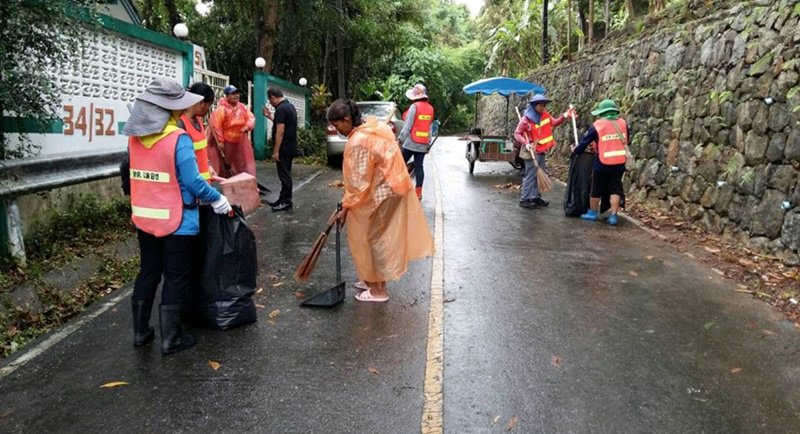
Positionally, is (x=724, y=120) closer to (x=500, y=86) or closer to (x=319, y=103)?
(x=500, y=86)

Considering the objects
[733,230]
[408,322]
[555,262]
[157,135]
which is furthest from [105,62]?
[733,230]

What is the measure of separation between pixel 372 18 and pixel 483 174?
10.6 m

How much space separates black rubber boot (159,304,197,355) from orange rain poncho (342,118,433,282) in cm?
143

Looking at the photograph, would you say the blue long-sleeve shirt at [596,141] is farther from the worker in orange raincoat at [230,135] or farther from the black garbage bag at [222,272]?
the black garbage bag at [222,272]

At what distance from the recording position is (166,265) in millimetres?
3775

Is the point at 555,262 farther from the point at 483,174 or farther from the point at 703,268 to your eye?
the point at 483,174

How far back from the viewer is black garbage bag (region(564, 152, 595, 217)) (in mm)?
8602

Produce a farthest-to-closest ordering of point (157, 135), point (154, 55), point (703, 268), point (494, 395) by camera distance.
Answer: point (154, 55) → point (703, 268) → point (157, 135) → point (494, 395)

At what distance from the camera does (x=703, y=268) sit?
617 centimetres

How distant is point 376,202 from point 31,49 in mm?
3303

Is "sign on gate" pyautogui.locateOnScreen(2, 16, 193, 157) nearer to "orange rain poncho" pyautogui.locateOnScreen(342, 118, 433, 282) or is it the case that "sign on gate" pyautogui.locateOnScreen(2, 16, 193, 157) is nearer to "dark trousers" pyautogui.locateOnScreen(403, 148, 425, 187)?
"orange rain poncho" pyautogui.locateOnScreen(342, 118, 433, 282)

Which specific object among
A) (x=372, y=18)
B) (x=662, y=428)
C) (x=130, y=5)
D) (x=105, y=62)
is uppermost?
(x=372, y=18)

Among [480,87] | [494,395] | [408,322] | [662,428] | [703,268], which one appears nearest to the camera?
[662,428]

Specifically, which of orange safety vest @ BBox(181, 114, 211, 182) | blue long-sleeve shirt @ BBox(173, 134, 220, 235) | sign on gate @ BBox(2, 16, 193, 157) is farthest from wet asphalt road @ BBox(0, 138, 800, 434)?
sign on gate @ BBox(2, 16, 193, 157)
